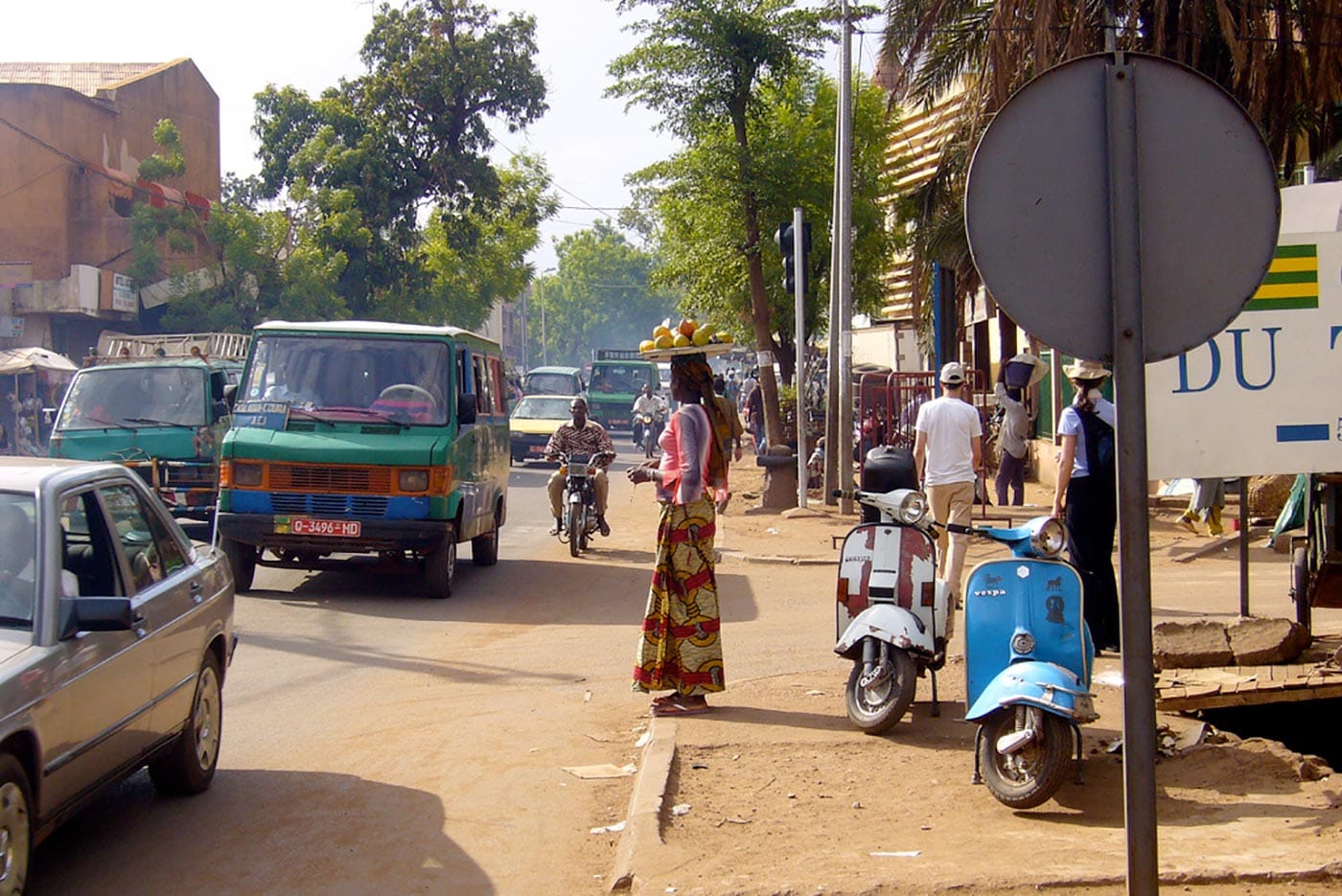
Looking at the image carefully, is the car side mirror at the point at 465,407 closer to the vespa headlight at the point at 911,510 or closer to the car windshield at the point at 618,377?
the vespa headlight at the point at 911,510

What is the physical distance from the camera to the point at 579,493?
15.4 metres

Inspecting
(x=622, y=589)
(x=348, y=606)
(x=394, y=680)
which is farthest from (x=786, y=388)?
(x=394, y=680)

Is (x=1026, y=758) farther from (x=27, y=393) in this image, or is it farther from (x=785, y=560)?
(x=27, y=393)

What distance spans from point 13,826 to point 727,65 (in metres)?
19.9

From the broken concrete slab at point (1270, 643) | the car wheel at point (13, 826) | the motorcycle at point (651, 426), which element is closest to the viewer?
the car wheel at point (13, 826)

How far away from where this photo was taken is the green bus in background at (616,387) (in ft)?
130

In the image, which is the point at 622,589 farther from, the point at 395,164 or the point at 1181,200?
the point at 395,164

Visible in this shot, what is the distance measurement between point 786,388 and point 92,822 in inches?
844

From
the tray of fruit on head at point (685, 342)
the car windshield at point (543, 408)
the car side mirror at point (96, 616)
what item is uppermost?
the car windshield at point (543, 408)

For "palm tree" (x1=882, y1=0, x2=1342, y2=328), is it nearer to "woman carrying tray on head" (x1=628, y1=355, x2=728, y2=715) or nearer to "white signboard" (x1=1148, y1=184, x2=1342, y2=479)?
"white signboard" (x1=1148, y1=184, x2=1342, y2=479)

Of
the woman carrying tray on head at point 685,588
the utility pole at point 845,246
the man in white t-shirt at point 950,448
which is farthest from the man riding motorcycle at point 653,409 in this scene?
the woman carrying tray on head at point 685,588

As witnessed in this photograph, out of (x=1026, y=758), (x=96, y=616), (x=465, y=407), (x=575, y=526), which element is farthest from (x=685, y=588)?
(x=575, y=526)

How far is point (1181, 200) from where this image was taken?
3.57 meters

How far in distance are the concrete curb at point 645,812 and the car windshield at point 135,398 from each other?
10962 millimetres
